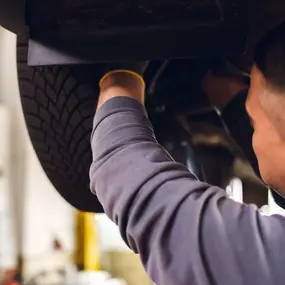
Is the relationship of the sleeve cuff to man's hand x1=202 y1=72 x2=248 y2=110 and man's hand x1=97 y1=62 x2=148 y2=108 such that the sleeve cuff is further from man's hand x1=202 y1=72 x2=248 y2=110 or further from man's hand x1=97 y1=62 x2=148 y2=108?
man's hand x1=202 y1=72 x2=248 y2=110

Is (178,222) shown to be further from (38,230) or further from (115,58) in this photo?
(38,230)

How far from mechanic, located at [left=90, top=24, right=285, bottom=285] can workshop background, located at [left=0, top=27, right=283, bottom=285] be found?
1.60 meters

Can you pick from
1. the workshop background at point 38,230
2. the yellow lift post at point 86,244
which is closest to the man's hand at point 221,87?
the workshop background at point 38,230

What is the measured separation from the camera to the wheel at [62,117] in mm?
719

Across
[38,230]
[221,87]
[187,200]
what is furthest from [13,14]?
[38,230]

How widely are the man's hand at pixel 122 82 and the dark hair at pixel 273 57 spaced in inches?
5.4

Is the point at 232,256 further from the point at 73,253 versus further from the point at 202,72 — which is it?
the point at 73,253

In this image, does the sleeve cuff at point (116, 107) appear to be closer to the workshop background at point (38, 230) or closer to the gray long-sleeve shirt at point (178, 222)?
the gray long-sleeve shirt at point (178, 222)

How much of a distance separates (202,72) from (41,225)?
155cm

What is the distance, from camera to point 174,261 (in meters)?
0.50

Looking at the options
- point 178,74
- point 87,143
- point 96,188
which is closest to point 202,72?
point 178,74

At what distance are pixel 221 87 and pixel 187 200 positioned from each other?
1.39ft

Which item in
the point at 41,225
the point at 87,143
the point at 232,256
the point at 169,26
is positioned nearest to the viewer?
the point at 232,256

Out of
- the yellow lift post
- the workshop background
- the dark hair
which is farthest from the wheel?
the yellow lift post
